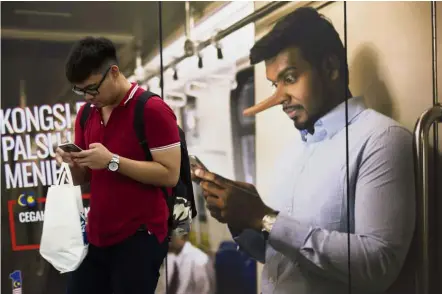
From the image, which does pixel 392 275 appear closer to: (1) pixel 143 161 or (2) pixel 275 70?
(2) pixel 275 70

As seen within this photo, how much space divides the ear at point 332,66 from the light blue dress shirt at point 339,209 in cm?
21

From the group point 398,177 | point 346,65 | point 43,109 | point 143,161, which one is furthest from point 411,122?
point 43,109

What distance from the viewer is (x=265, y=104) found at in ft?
9.16

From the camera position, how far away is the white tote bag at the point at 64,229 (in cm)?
167

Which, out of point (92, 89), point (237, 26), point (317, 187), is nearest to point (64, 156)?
point (92, 89)

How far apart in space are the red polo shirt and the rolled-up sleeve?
135 cm

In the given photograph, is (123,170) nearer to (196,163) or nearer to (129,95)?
(129,95)

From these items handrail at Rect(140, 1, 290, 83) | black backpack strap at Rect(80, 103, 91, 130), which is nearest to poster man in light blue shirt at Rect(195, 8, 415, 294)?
handrail at Rect(140, 1, 290, 83)

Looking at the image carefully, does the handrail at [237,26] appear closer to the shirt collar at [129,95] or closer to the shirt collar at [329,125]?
the shirt collar at [329,125]

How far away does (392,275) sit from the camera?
114 inches

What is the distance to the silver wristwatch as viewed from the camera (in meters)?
2.81

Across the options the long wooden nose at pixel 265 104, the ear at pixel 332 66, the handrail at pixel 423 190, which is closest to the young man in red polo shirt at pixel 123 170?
the long wooden nose at pixel 265 104

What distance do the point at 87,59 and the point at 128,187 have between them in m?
0.44

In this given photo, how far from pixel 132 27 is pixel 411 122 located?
1.75 m
